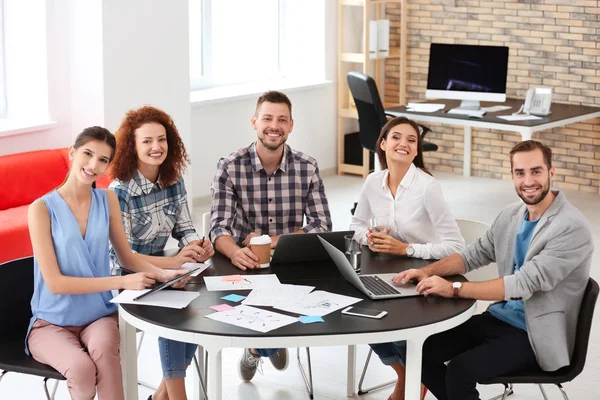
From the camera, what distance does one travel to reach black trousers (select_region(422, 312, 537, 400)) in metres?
3.22

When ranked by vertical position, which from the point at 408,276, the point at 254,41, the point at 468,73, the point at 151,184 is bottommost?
the point at 408,276

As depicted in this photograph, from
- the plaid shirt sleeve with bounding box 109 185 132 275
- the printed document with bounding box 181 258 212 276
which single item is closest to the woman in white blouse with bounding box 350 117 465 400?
the printed document with bounding box 181 258 212 276

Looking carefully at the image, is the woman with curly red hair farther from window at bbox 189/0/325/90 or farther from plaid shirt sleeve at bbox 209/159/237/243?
window at bbox 189/0/325/90

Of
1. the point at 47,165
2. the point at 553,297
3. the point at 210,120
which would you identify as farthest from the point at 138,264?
the point at 210,120

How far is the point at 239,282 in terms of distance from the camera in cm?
337

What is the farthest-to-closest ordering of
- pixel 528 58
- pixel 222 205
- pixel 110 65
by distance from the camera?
pixel 528 58 → pixel 110 65 → pixel 222 205

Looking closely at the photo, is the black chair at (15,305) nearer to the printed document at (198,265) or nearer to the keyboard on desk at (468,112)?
the printed document at (198,265)

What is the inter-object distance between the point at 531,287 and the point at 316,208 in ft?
3.91

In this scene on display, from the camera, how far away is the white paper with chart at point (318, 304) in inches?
121

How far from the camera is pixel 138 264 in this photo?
352 cm

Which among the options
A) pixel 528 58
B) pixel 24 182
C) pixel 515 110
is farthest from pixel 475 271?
pixel 528 58

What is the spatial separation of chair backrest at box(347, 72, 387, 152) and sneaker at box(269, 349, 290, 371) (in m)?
3.31

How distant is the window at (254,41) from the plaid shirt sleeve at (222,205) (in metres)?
4.20

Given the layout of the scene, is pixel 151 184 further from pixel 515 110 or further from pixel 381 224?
pixel 515 110
